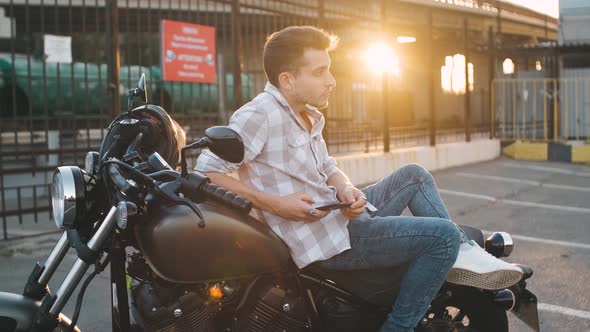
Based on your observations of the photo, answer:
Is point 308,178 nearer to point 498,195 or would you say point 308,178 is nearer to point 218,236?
point 218,236

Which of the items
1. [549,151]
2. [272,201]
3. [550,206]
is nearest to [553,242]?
[550,206]

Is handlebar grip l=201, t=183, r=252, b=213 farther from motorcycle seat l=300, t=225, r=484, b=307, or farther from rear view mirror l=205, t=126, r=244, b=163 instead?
motorcycle seat l=300, t=225, r=484, b=307

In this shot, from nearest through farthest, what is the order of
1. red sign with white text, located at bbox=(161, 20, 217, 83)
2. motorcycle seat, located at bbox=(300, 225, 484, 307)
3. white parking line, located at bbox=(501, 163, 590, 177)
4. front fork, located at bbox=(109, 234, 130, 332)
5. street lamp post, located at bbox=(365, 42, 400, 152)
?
front fork, located at bbox=(109, 234, 130, 332)
motorcycle seat, located at bbox=(300, 225, 484, 307)
red sign with white text, located at bbox=(161, 20, 217, 83)
street lamp post, located at bbox=(365, 42, 400, 152)
white parking line, located at bbox=(501, 163, 590, 177)

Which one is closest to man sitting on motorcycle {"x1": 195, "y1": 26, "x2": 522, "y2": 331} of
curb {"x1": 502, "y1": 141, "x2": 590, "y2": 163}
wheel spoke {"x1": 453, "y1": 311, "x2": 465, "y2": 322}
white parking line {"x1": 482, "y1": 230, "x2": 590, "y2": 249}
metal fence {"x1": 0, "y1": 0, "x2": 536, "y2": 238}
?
wheel spoke {"x1": 453, "y1": 311, "x2": 465, "y2": 322}

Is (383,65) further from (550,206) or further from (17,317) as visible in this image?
(17,317)

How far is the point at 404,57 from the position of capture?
486 inches

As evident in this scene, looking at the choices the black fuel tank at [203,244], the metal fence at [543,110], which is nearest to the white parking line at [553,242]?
the black fuel tank at [203,244]

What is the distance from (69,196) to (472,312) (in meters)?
1.79

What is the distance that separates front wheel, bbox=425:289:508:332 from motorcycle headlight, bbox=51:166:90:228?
1.57 meters

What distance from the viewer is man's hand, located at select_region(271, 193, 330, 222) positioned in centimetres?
267

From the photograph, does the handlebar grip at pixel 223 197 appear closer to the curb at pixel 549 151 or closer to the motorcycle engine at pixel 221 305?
the motorcycle engine at pixel 221 305

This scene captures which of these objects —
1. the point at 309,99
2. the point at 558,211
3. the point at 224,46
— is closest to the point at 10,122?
the point at 224,46

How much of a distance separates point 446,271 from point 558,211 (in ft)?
20.0

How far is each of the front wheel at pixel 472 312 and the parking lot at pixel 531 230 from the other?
1.08 ft
